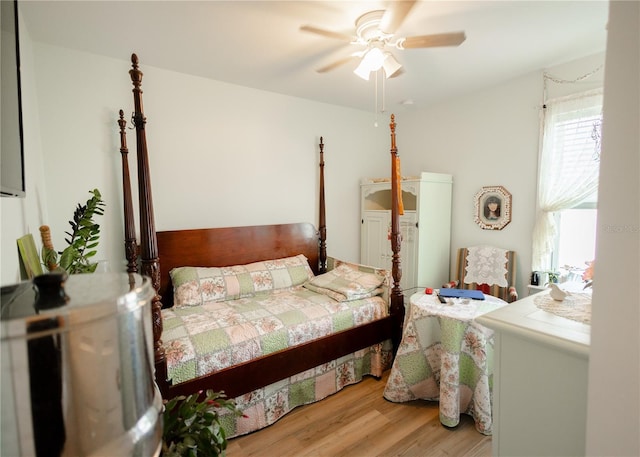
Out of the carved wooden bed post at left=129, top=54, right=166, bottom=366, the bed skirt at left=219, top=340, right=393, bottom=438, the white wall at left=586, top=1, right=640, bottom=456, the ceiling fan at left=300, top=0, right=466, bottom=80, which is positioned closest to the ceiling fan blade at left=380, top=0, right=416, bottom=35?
the ceiling fan at left=300, top=0, right=466, bottom=80

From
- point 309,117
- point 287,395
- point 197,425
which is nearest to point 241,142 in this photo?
point 309,117

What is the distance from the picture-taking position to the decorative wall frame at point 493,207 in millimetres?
3088

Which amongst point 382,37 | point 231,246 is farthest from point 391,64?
point 231,246

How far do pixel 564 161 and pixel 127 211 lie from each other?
3516mm

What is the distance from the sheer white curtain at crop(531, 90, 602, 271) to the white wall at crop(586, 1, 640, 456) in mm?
2460

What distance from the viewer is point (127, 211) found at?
2.28 meters

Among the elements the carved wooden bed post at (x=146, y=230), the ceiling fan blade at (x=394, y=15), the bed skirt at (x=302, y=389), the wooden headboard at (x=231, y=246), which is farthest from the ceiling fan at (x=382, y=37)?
the bed skirt at (x=302, y=389)

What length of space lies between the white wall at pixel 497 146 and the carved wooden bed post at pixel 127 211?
10.2 feet

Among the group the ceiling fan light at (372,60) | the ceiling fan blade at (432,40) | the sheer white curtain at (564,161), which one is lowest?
the sheer white curtain at (564,161)

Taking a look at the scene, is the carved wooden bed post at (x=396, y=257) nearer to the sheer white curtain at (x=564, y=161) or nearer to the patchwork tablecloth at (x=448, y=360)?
the patchwork tablecloth at (x=448, y=360)

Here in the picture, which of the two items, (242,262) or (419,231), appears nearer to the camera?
(242,262)

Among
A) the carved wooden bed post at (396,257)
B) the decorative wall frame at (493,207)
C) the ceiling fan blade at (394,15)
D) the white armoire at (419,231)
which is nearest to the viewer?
the ceiling fan blade at (394,15)

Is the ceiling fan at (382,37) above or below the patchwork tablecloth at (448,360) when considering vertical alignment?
above

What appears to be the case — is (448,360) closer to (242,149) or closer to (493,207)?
(493,207)
